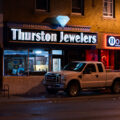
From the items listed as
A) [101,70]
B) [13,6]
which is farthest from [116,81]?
[13,6]

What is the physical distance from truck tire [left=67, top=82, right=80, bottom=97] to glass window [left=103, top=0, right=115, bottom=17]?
8237 millimetres

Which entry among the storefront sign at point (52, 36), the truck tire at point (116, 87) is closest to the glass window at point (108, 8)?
the storefront sign at point (52, 36)

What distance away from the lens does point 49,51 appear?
22.5 metres

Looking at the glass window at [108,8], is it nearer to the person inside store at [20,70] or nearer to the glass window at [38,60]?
the glass window at [38,60]

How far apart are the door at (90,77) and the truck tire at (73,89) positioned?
1.64 ft

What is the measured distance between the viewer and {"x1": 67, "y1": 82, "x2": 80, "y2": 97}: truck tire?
18.5 metres

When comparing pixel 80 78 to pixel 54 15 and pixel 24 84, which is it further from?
pixel 54 15

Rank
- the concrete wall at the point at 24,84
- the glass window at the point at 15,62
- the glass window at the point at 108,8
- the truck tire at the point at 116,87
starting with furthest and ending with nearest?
the glass window at the point at 108,8
the glass window at the point at 15,62
the concrete wall at the point at 24,84
the truck tire at the point at 116,87

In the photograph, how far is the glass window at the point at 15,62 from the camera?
21.0m

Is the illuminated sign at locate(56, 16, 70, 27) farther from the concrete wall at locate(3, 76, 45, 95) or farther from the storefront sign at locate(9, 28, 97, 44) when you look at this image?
the concrete wall at locate(3, 76, 45, 95)

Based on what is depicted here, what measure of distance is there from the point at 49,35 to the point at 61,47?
5.48ft

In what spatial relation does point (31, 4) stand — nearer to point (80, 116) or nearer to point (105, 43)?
point (105, 43)

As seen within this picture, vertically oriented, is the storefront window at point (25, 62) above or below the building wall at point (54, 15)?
below

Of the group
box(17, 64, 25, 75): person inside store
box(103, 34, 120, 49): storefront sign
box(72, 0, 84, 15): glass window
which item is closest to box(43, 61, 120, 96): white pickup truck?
box(17, 64, 25, 75): person inside store
